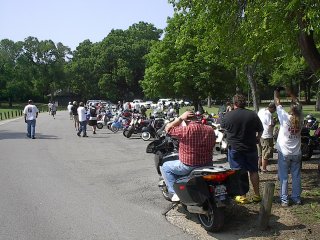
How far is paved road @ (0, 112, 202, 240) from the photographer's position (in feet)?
19.9

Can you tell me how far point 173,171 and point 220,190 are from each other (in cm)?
102

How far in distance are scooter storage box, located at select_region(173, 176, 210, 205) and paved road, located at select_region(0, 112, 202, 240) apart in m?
0.49

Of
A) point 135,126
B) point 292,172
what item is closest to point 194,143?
point 292,172

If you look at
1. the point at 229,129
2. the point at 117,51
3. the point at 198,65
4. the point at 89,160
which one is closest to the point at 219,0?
the point at 229,129

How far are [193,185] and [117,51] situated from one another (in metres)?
70.7

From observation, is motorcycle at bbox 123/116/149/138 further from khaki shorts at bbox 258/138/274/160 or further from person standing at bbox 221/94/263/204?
person standing at bbox 221/94/263/204

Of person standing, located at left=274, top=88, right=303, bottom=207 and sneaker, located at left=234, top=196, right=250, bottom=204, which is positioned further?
sneaker, located at left=234, top=196, right=250, bottom=204

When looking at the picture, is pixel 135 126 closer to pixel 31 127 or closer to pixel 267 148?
pixel 31 127

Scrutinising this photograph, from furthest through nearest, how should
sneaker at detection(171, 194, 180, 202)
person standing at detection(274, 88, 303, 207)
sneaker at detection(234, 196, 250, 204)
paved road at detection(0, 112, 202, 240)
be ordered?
sneaker at detection(234, 196, 250, 204), person standing at detection(274, 88, 303, 207), sneaker at detection(171, 194, 180, 202), paved road at detection(0, 112, 202, 240)

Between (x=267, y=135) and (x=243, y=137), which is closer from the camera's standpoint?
(x=243, y=137)

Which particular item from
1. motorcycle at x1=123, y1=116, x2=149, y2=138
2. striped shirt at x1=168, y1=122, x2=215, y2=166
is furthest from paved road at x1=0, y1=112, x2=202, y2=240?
motorcycle at x1=123, y1=116, x2=149, y2=138

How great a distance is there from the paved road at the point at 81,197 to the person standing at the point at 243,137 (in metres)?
1.59

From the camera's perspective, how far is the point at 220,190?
19.6 feet

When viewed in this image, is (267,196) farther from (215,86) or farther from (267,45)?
(215,86)
